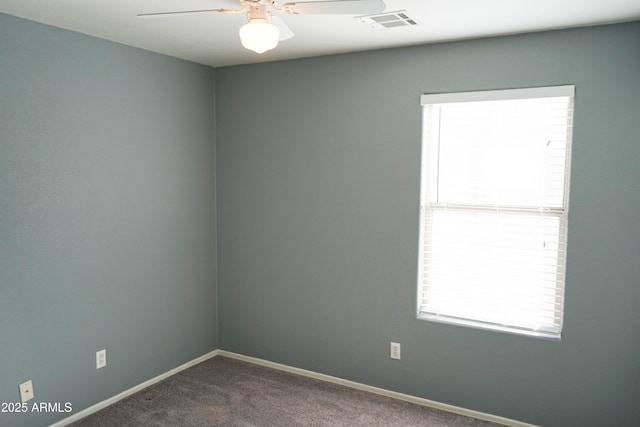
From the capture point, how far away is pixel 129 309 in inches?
137

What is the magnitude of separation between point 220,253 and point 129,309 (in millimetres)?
964

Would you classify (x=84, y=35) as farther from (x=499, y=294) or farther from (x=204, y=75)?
(x=499, y=294)

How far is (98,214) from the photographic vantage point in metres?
3.24

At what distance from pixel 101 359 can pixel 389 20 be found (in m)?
2.85

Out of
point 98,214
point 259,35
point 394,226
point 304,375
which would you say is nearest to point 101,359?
point 98,214

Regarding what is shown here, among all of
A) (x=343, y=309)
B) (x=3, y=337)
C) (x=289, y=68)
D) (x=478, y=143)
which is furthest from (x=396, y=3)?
(x=3, y=337)

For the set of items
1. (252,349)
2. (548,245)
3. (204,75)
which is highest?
(204,75)

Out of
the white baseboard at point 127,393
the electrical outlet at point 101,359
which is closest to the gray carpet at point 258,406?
the white baseboard at point 127,393

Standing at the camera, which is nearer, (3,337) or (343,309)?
(3,337)

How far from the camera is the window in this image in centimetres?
299

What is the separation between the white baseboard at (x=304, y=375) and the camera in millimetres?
3148

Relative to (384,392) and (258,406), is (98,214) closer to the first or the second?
(258,406)

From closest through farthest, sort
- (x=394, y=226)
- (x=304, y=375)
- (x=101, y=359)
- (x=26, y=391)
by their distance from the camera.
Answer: (x=26, y=391) → (x=101, y=359) → (x=394, y=226) → (x=304, y=375)

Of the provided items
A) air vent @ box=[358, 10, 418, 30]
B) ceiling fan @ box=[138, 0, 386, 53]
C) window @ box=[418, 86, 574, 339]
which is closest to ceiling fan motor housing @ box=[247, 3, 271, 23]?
ceiling fan @ box=[138, 0, 386, 53]
